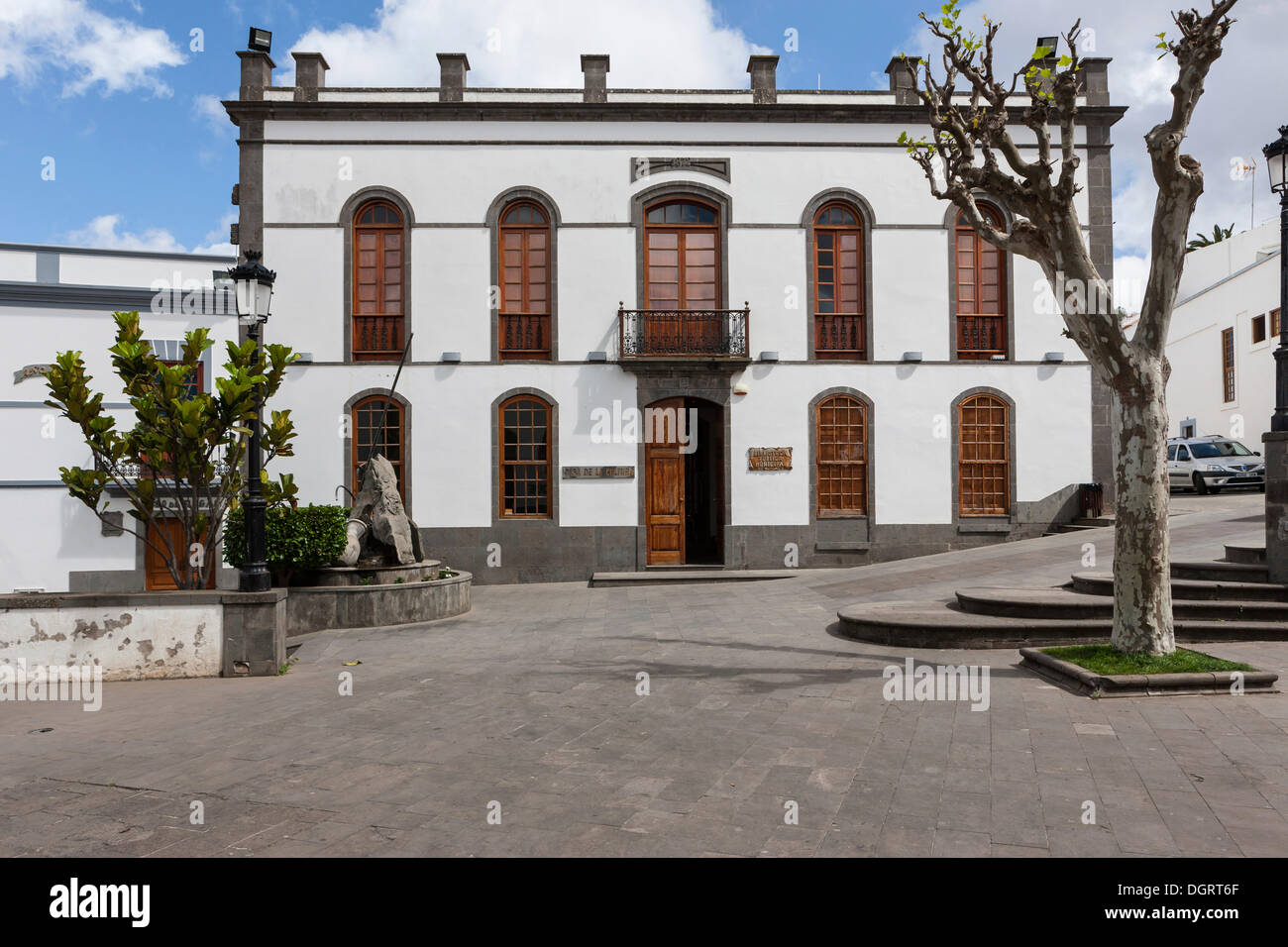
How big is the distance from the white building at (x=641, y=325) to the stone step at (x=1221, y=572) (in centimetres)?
710

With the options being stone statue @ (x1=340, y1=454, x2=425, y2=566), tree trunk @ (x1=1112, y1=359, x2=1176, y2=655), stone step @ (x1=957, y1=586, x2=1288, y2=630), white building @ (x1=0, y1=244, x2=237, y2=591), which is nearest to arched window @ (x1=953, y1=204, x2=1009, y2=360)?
stone step @ (x1=957, y1=586, x2=1288, y2=630)

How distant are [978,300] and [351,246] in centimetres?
1237

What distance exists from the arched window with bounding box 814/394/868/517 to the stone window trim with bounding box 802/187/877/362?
1.06 m

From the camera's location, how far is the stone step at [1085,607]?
8445 mm

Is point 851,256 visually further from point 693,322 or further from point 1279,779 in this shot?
point 1279,779

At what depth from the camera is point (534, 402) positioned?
16.8 m

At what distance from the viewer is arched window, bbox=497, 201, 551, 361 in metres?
17.0

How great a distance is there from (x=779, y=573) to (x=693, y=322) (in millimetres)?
5096

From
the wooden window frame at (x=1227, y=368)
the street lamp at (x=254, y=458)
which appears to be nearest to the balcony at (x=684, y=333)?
the street lamp at (x=254, y=458)

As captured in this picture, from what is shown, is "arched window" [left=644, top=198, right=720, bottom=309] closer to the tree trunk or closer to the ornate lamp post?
the ornate lamp post

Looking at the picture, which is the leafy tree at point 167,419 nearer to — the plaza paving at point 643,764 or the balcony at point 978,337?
the plaza paving at point 643,764
